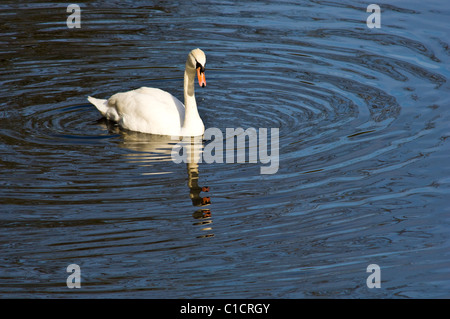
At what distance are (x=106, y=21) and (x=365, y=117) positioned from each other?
6.71 m

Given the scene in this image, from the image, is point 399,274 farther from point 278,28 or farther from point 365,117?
point 278,28

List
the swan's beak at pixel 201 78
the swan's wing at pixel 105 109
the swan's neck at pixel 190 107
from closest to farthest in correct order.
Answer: the swan's beak at pixel 201 78 < the swan's neck at pixel 190 107 < the swan's wing at pixel 105 109

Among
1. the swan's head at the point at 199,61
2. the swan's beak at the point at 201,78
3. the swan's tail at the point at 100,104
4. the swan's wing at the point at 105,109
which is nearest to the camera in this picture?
the swan's beak at the point at 201,78

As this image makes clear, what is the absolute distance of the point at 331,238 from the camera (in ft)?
25.9

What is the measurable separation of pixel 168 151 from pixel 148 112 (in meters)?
0.87

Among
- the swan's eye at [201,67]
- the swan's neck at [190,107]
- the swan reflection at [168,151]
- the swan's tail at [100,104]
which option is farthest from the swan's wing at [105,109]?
the swan's eye at [201,67]

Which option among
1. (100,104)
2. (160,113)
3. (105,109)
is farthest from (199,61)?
(100,104)

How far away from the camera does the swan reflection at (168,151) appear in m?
8.72

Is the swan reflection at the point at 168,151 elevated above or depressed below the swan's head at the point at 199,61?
below

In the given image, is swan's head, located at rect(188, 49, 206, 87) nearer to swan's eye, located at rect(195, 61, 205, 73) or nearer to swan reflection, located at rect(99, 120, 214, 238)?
swan's eye, located at rect(195, 61, 205, 73)

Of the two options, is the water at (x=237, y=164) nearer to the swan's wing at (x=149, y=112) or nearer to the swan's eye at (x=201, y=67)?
the swan's wing at (x=149, y=112)

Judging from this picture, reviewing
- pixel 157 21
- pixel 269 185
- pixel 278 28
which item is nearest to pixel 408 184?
pixel 269 185

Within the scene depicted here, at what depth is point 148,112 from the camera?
429 inches

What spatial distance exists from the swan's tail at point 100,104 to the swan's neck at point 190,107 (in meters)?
1.31
